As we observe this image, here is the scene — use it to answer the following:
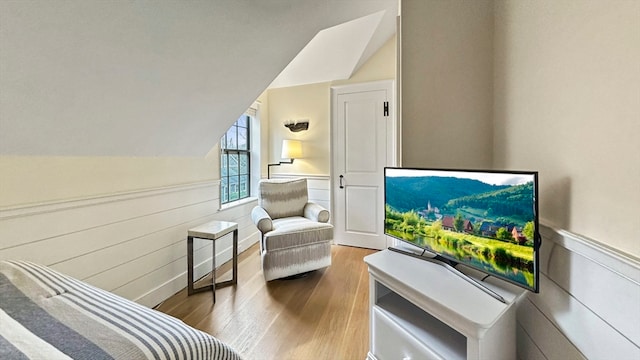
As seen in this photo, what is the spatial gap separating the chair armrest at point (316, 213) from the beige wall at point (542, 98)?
1286mm

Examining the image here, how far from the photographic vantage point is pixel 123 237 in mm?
1827

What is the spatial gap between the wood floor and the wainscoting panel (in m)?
0.90

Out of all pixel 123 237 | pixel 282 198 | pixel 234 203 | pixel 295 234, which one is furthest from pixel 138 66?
pixel 234 203

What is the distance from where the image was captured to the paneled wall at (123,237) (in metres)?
1.37

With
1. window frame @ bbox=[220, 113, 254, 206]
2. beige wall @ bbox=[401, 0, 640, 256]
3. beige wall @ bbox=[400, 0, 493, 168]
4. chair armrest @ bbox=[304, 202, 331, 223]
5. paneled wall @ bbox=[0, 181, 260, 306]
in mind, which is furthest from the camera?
window frame @ bbox=[220, 113, 254, 206]

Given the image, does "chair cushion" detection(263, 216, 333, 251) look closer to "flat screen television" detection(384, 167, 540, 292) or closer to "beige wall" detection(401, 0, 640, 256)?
"flat screen television" detection(384, 167, 540, 292)

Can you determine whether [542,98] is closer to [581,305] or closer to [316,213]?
[581,305]

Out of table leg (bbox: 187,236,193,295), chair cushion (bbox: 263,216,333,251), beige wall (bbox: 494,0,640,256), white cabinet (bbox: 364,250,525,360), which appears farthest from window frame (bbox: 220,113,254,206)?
beige wall (bbox: 494,0,640,256)

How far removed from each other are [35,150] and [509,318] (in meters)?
2.34

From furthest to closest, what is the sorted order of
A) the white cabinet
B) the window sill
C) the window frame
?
the window frame < the window sill < the white cabinet

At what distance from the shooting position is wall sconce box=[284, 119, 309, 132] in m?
3.75

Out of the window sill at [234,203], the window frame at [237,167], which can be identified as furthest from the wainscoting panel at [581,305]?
the window frame at [237,167]

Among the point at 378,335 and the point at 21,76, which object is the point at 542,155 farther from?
the point at 21,76

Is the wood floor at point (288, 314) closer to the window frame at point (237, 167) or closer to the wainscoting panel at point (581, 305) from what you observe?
the wainscoting panel at point (581, 305)
